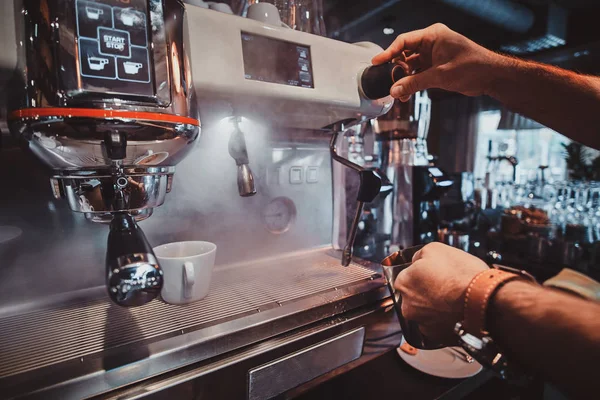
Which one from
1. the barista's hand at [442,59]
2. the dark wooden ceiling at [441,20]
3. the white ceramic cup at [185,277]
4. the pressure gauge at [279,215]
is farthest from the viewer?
the dark wooden ceiling at [441,20]

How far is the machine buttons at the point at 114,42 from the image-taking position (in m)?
0.39

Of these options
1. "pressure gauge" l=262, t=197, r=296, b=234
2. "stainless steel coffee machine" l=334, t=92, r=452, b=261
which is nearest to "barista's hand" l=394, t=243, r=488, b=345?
"pressure gauge" l=262, t=197, r=296, b=234


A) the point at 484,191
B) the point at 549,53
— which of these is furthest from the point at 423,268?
the point at 549,53

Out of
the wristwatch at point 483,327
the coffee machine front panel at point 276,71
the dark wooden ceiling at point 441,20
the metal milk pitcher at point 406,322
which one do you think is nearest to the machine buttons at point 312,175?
the coffee machine front panel at point 276,71

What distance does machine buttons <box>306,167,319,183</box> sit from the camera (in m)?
0.90

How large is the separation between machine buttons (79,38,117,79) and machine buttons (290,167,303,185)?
53 cm

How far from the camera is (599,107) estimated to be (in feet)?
2.29

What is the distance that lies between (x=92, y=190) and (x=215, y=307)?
0.27 meters

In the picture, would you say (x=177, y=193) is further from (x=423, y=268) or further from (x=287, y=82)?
(x=423, y=268)

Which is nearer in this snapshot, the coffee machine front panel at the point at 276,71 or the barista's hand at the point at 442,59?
the coffee machine front panel at the point at 276,71

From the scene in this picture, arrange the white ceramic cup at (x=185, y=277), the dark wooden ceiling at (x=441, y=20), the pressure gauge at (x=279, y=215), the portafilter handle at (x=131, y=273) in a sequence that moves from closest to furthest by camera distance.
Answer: the portafilter handle at (x=131, y=273), the white ceramic cup at (x=185, y=277), the pressure gauge at (x=279, y=215), the dark wooden ceiling at (x=441, y=20)

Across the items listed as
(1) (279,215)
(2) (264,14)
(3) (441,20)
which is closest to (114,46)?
(2) (264,14)

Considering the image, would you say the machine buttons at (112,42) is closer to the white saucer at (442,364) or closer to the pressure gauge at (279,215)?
the pressure gauge at (279,215)

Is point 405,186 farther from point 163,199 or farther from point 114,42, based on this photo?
point 114,42
